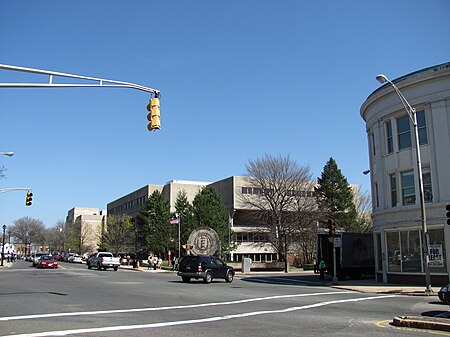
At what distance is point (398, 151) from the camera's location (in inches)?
1102

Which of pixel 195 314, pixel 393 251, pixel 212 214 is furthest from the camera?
pixel 212 214

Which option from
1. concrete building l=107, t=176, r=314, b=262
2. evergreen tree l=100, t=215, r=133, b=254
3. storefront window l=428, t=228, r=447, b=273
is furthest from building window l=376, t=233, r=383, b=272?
evergreen tree l=100, t=215, r=133, b=254

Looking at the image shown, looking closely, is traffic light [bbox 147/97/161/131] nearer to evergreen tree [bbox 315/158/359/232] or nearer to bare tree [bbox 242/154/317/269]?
bare tree [bbox 242/154/317/269]

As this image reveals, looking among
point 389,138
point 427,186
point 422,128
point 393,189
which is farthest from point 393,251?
point 422,128

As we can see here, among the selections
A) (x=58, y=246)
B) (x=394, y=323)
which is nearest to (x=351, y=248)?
(x=394, y=323)

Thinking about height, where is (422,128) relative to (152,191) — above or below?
below

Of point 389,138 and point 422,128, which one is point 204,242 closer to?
point 389,138

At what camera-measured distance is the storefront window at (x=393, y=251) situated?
90.3ft

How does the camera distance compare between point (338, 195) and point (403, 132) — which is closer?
point (403, 132)

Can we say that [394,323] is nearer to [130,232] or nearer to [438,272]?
[438,272]

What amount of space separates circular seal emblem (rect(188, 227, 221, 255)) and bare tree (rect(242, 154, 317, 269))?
16.6 feet

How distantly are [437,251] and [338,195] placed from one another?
41992 mm

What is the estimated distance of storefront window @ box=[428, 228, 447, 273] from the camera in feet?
82.1

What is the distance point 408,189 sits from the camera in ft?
90.1
